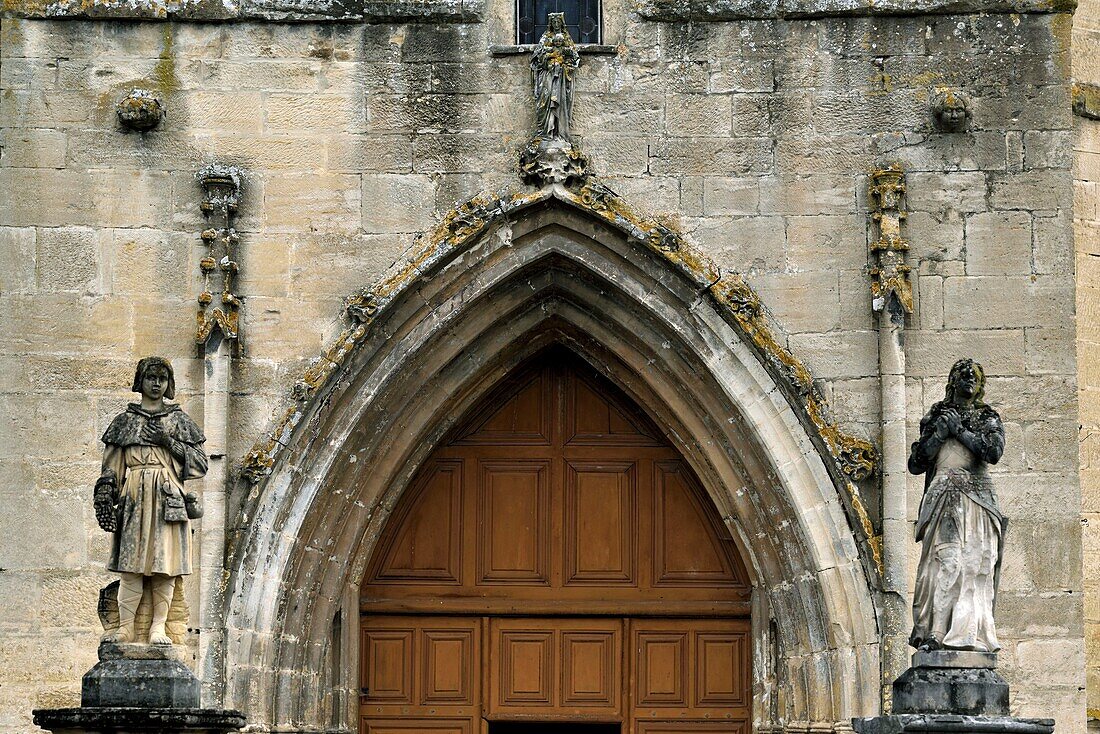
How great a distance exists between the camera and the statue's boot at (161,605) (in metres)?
10.9

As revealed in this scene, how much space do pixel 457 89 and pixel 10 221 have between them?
272cm

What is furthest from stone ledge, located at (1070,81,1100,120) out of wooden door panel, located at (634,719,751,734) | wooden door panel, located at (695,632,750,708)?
wooden door panel, located at (634,719,751,734)

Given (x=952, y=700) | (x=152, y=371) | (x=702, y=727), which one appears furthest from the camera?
(x=702, y=727)

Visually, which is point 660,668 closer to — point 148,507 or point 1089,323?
point 1089,323

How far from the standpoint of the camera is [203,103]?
1305 cm

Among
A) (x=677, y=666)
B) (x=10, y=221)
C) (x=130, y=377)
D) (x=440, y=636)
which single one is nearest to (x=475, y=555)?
(x=440, y=636)

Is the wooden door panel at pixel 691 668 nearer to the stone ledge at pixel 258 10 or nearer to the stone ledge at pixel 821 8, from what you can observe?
the stone ledge at pixel 821 8

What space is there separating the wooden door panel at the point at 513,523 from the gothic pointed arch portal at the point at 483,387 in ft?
1.74

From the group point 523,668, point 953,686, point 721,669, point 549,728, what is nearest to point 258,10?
point 523,668

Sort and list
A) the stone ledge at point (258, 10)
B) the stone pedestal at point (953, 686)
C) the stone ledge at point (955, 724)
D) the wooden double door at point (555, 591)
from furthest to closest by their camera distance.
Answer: the wooden double door at point (555, 591), the stone ledge at point (258, 10), the stone pedestal at point (953, 686), the stone ledge at point (955, 724)

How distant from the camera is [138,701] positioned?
10.6 meters

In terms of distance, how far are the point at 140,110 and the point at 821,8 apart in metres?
4.02

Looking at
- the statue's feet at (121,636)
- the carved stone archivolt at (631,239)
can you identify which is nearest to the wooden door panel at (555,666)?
the carved stone archivolt at (631,239)

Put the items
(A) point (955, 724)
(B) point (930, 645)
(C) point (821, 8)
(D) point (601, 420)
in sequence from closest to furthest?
(A) point (955, 724), (B) point (930, 645), (C) point (821, 8), (D) point (601, 420)
